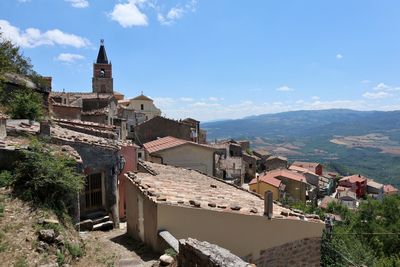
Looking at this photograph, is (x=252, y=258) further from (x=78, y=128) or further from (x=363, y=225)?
(x=363, y=225)

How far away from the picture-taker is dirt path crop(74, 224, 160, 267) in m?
7.48

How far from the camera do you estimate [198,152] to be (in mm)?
23016

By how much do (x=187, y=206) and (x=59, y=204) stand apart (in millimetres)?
2970

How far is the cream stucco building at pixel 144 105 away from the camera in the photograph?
53531mm

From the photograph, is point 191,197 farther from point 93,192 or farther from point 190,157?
point 190,157

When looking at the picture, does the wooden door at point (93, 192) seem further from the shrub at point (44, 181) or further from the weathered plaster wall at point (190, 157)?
the weathered plaster wall at point (190, 157)

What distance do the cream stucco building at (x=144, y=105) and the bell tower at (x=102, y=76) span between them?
1149 centimetres

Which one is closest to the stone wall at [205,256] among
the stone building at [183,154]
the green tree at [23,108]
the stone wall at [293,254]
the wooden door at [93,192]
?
the stone wall at [293,254]

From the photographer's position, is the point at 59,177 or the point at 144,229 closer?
the point at 59,177

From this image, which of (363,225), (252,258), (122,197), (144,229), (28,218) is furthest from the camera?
(363,225)

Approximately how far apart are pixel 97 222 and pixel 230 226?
490cm

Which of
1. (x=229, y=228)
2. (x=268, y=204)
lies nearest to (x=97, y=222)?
(x=229, y=228)

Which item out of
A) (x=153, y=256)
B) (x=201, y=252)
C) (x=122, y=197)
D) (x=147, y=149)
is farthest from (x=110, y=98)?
(x=201, y=252)

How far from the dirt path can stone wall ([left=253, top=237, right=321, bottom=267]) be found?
105 inches
